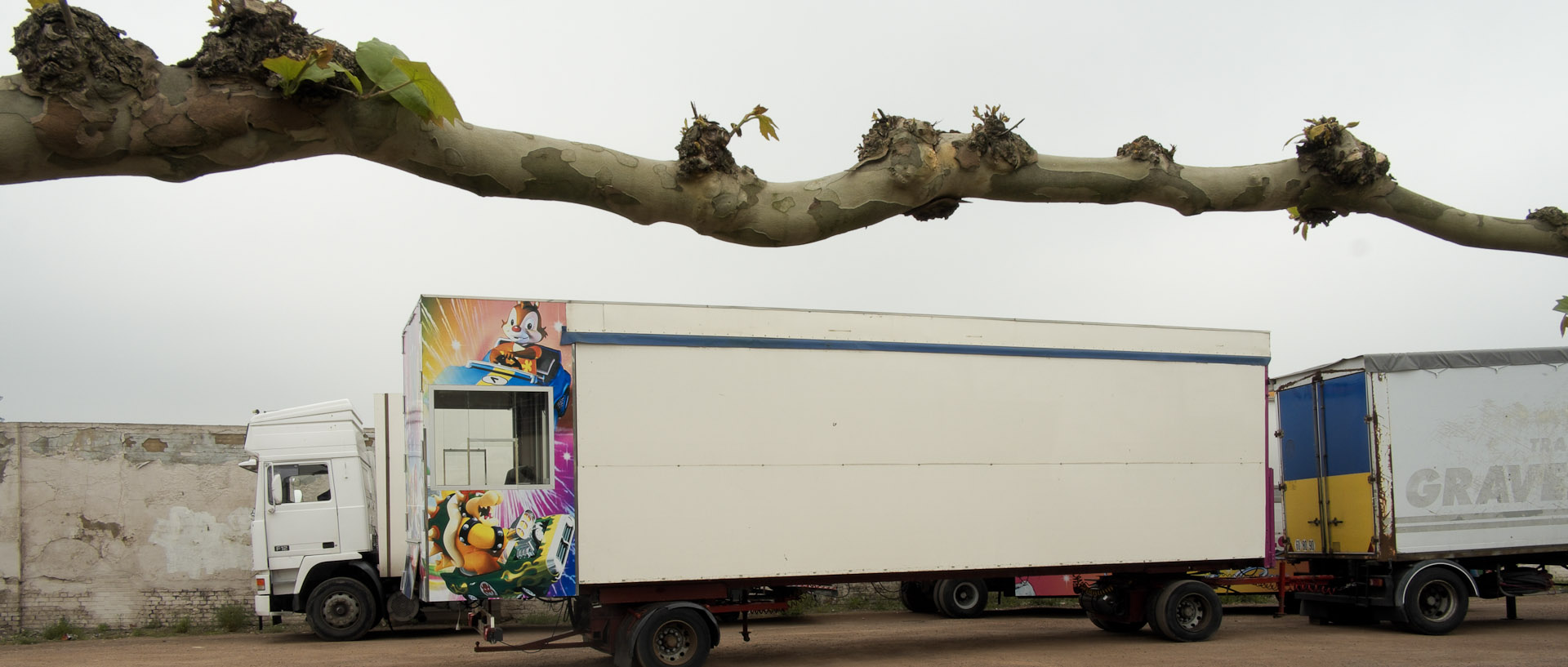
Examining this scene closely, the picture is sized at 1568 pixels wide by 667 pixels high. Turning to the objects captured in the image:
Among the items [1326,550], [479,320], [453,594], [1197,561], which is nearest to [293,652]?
[453,594]

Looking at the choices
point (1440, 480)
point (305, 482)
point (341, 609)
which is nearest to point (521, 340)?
point (305, 482)

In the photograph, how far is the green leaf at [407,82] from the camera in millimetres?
1902

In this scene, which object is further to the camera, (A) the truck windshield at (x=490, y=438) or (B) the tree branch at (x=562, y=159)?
(A) the truck windshield at (x=490, y=438)

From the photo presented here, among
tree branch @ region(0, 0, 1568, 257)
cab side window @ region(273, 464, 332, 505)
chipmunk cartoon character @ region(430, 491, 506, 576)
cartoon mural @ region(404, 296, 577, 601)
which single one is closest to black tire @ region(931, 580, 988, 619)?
cartoon mural @ region(404, 296, 577, 601)

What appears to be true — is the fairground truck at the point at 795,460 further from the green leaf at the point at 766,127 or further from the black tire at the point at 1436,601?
the green leaf at the point at 766,127

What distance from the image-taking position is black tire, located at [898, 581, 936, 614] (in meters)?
15.3

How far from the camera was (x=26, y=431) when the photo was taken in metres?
15.2

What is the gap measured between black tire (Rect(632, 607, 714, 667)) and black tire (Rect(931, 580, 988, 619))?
19.7 ft

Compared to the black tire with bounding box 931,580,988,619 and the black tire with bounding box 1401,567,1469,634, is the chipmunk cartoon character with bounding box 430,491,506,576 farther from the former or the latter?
the black tire with bounding box 1401,567,1469,634

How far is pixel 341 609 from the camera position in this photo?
44.1ft

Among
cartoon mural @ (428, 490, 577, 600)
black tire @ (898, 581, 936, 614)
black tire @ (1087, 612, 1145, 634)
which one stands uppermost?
cartoon mural @ (428, 490, 577, 600)

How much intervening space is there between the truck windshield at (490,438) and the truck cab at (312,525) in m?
5.58

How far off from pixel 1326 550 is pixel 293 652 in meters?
11.9

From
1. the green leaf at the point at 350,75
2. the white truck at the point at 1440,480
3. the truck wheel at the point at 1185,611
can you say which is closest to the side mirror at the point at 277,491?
the truck wheel at the point at 1185,611
